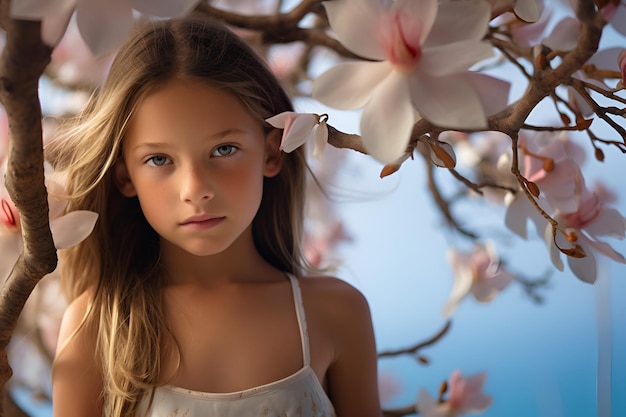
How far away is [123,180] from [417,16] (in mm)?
487

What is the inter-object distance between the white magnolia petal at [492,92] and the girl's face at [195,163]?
335mm

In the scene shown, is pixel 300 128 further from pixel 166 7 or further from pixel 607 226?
pixel 607 226

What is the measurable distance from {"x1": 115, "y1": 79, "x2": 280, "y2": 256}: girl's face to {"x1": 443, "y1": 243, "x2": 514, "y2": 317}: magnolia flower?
1.14ft

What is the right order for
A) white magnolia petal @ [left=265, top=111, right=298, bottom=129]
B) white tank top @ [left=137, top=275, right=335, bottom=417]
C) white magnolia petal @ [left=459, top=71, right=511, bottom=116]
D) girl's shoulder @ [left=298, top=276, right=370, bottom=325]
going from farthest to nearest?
girl's shoulder @ [left=298, top=276, right=370, bottom=325] → white tank top @ [left=137, top=275, right=335, bottom=417] → white magnolia petal @ [left=265, top=111, right=298, bottom=129] → white magnolia petal @ [left=459, top=71, right=511, bottom=116]

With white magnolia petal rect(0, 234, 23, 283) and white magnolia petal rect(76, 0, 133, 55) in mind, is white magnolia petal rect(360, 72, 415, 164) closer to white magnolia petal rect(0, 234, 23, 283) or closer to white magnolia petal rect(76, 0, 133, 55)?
white magnolia petal rect(76, 0, 133, 55)

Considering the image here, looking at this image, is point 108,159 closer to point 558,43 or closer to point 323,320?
point 323,320

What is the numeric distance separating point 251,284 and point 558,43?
18.3 inches

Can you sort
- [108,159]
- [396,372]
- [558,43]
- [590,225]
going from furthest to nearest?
[396,372] → [108,159] → [590,225] → [558,43]

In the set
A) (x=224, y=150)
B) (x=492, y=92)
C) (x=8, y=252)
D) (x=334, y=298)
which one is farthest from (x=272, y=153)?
(x=492, y=92)

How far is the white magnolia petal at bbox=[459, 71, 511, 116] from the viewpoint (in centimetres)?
45

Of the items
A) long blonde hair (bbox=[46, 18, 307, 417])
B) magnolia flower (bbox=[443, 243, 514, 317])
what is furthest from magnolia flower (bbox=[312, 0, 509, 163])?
magnolia flower (bbox=[443, 243, 514, 317])

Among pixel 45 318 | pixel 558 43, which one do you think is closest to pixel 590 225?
pixel 558 43

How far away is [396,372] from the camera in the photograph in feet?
4.48

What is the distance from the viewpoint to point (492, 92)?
0.45 metres
